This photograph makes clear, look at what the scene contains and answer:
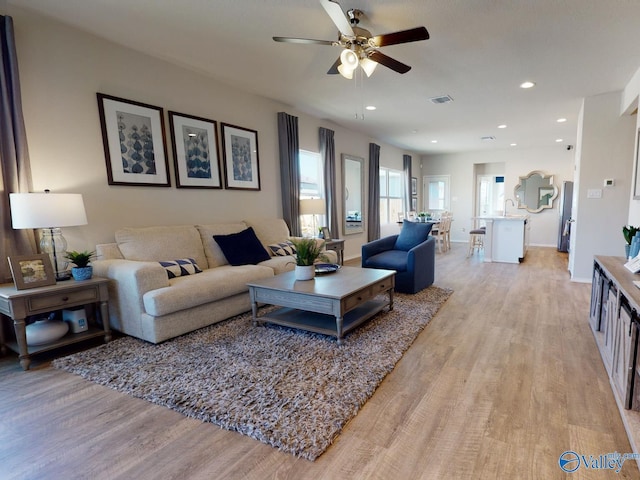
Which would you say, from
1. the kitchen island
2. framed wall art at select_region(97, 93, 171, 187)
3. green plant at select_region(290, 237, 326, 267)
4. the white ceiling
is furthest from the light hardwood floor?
the kitchen island

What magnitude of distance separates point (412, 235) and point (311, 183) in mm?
2038

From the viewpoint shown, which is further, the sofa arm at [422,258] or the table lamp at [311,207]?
the table lamp at [311,207]

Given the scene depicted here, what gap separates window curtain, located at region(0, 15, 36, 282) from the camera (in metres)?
2.45

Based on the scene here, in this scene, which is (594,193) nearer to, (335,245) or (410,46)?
(410,46)

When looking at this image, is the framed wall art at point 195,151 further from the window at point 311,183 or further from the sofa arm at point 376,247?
the sofa arm at point 376,247

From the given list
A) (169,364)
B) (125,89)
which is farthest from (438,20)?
(169,364)

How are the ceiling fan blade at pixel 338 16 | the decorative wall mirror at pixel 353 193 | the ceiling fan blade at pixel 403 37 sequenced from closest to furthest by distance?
the ceiling fan blade at pixel 338 16 < the ceiling fan blade at pixel 403 37 < the decorative wall mirror at pixel 353 193

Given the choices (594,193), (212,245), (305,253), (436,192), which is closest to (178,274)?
(212,245)

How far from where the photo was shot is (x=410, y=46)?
305 cm

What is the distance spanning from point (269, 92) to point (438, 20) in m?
2.42

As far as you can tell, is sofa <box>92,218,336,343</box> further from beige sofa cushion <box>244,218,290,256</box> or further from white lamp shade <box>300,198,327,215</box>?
white lamp shade <box>300,198,327,215</box>

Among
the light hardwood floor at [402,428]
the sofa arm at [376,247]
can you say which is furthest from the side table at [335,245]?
the light hardwood floor at [402,428]

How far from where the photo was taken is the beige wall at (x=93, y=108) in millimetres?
2680

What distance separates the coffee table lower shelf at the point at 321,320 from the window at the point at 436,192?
7.63m
